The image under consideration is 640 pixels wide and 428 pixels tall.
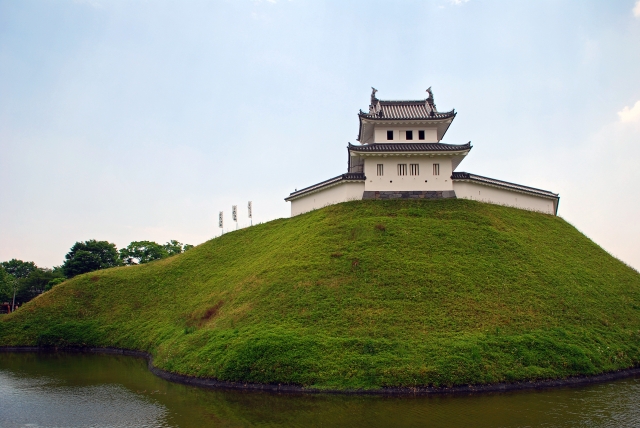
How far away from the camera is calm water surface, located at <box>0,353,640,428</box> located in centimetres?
1377

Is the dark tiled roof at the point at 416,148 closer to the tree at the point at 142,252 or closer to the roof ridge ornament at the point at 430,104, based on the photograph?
the roof ridge ornament at the point at 430,104

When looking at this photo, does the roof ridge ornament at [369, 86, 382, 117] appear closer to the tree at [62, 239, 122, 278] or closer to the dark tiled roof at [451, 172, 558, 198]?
the dark tiled roof at [451, 172, 558, 198]

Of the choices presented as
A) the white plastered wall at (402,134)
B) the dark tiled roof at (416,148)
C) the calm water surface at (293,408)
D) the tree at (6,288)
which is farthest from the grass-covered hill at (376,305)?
the tree at (6,288)

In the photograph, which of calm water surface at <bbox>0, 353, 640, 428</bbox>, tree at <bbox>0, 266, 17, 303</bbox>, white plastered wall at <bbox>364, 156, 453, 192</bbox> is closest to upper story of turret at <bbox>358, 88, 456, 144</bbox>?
white plastered wall at <bbox>364, 156, 453, 192</bbox>

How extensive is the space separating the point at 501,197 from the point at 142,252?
5306 cm

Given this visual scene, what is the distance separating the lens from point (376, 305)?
21.5m

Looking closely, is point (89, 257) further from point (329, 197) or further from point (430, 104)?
point (430, 104)

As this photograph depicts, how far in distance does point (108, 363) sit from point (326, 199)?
18.2m

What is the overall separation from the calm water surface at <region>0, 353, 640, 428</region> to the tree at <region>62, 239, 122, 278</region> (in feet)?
136

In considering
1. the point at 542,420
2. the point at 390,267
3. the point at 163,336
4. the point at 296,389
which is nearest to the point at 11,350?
the point at 163,336

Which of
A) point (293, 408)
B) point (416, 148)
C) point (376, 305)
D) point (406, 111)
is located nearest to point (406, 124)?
point (406, 111)

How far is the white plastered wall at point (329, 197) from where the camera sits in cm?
3238

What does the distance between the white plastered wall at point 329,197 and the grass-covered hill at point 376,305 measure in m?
1.13

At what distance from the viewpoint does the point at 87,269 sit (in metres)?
57.8
